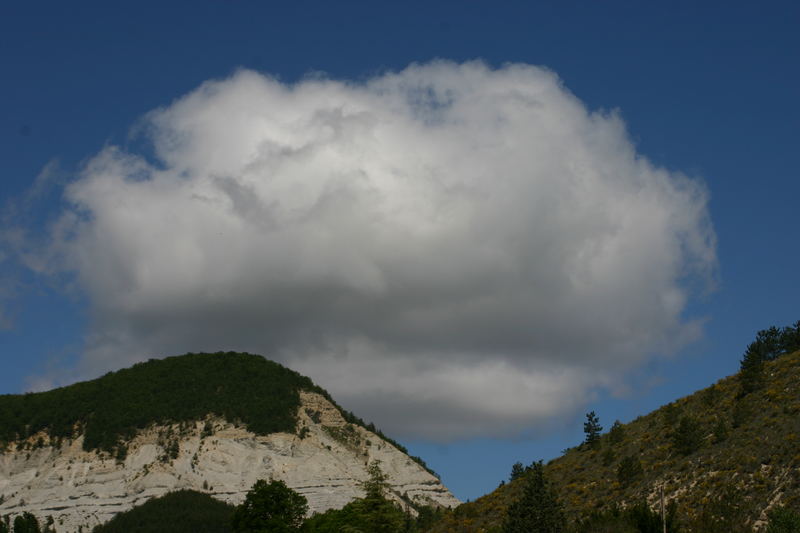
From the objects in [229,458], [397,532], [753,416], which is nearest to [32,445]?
[229,458]

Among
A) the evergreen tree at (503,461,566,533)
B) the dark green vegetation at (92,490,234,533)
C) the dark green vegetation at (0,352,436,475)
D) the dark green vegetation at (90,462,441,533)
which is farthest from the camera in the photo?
the dark green vegetation at (0,352,436,475)

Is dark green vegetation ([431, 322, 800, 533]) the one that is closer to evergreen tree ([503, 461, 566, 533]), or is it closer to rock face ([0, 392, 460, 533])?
evergreen tree ([503, 461, 566, 533])

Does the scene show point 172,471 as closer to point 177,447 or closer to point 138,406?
point 177,447

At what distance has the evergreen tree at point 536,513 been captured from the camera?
6538 cm

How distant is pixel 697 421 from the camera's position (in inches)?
2867

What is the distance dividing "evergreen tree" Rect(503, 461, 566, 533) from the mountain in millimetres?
100182

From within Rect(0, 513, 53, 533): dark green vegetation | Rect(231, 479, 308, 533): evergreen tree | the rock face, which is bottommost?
Rect(231, 479, 308, 533): evergreen tree

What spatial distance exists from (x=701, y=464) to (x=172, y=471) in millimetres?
120976

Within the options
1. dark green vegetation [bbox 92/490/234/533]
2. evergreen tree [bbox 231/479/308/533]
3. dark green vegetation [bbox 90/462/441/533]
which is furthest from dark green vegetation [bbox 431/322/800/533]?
dark green vegetation [bbox 92/490/234/533]

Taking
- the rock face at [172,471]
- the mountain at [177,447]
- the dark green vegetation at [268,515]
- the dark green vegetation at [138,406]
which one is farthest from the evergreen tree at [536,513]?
the dark green vegetation at [138,406]

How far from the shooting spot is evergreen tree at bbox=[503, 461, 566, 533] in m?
65.4

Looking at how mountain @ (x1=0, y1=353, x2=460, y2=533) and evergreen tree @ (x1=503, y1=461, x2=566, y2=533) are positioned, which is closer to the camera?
evergreen tree @ (x1=503, y1=461, x2=566, y2=533)

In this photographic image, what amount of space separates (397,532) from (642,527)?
2375cm

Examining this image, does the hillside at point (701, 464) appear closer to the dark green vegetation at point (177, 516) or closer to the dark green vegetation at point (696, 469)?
the dark green vegetation at point (696, 469)
